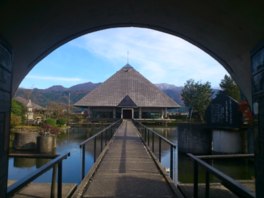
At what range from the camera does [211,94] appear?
2474 inches

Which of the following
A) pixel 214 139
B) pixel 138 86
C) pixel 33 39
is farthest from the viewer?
pixel 138 86

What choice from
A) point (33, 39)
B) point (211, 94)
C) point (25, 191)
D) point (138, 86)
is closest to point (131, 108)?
point (138, 86)

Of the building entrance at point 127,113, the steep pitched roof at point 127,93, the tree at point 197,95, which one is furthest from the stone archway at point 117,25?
the tree at point 197,95

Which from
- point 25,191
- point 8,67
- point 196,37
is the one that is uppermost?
point 196,37

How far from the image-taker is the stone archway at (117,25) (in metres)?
2.77

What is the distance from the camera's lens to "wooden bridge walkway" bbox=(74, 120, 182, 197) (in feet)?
18.4

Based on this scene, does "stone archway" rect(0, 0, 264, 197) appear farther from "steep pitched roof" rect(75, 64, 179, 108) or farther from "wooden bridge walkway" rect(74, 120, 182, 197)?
"steep pitched roof" rect(75, 64, 179, 108)

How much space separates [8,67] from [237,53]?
2.72 m

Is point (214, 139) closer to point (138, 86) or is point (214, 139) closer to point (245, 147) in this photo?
point (245, 147)

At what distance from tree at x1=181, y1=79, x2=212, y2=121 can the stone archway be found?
54.0 metres

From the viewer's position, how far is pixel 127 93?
56438 millimetres

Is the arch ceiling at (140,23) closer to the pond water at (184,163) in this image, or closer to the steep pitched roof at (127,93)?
the pond water at (184,163)

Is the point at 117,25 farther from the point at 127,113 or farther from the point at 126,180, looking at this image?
the point at 127,113

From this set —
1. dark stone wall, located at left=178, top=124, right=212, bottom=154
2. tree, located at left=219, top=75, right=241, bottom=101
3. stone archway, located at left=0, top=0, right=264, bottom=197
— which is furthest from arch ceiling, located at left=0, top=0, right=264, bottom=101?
tree, located at left=219, top=75, right=241, bottom=101
